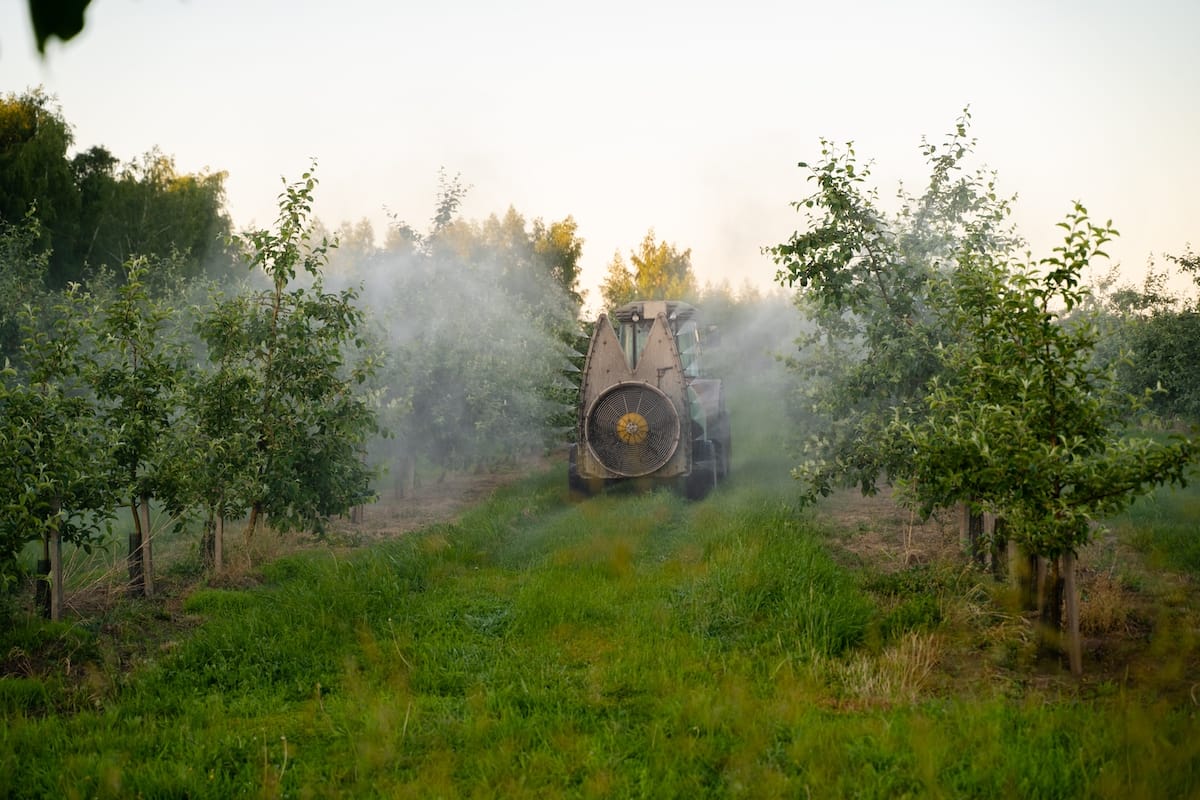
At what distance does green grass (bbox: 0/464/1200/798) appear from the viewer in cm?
423

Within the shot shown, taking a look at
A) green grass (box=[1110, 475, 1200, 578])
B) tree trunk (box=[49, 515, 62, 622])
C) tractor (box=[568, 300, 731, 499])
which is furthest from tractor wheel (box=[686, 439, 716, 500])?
tree trunk (box=[49, 515, 62, 622])

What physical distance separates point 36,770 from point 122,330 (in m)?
4.38

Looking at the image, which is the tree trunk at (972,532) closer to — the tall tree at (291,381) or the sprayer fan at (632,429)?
the sprayer fan at (632,429)

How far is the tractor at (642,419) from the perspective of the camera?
12.5 metres

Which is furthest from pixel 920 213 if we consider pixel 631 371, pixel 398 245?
pixel 398 245

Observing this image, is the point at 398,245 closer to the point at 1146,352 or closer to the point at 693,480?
the point at 693,480

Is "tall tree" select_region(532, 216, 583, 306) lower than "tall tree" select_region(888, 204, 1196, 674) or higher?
higher

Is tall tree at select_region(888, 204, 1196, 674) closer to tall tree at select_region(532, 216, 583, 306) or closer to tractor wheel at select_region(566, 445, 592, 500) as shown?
tractor wheel at select_region(566, 445, 592, 500)

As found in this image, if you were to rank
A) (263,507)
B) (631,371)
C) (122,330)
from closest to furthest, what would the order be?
(122,330) → (263,507) → (631,371)

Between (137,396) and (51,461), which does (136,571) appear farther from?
(51,461)

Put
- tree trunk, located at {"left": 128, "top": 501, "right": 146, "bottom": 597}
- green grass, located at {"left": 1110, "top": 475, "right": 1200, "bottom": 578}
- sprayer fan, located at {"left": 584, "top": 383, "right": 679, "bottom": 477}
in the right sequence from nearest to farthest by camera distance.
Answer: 1. tree trunk, located at {"left": 128, "top": 501, "right": 146, "bottom": 597}
2. green grass, located at {"left": 1110, "top": 475, "right": 1200, "bottom": 578}
3. sprayer fan, located at {"left": 584, "top": 383, "right": 679, "bottom": 477}

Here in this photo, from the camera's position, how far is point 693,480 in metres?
13.0

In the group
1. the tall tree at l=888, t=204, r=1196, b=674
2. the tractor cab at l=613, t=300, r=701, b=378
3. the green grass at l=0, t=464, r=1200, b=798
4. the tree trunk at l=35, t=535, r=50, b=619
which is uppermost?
the tractor cab at l=613, t=300, r=701, b=378

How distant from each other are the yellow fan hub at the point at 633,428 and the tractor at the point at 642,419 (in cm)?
1
